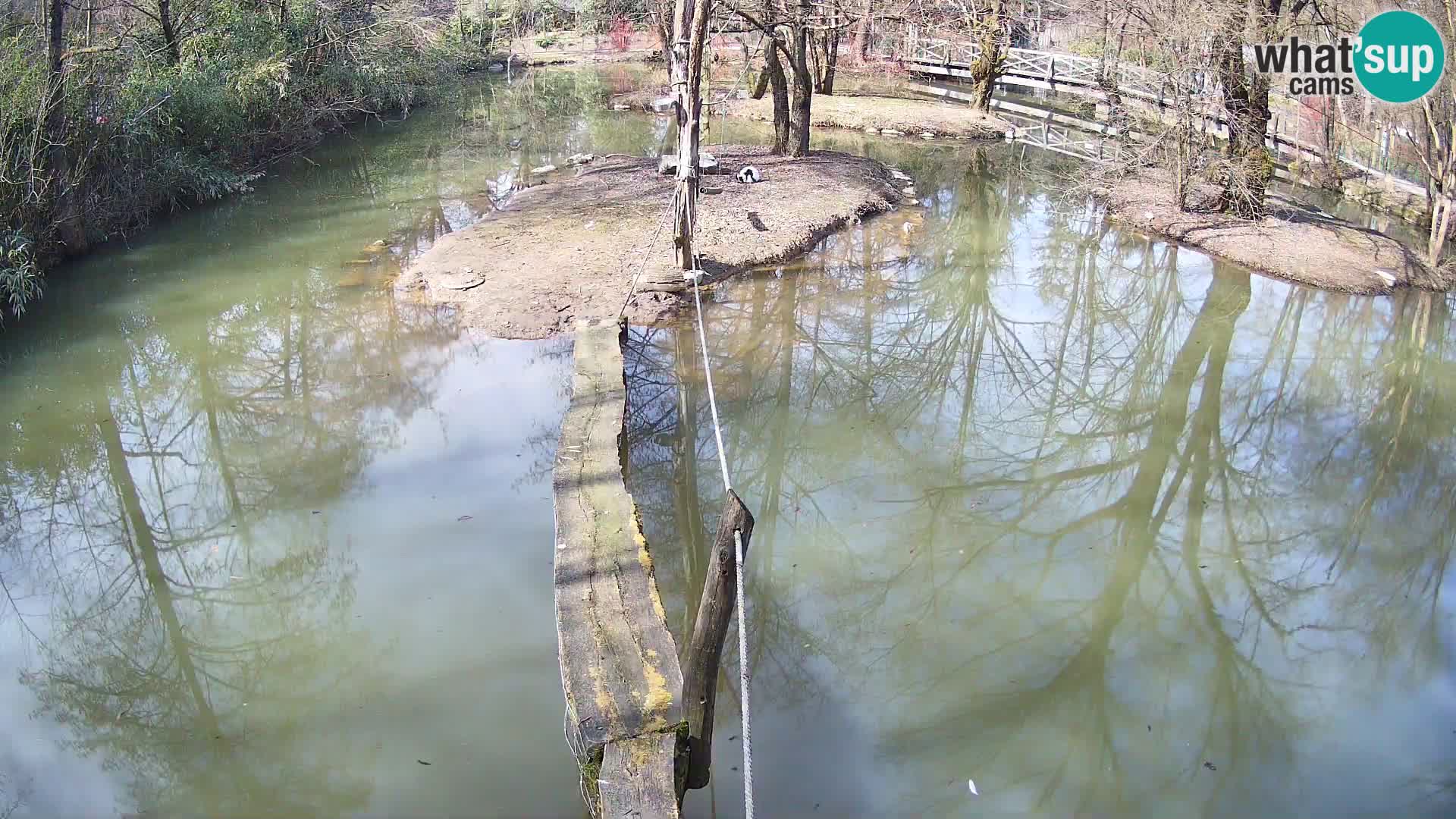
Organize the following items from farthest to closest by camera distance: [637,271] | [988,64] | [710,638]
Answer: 1. [988,64]
2. [637,271]
3. [710,638]

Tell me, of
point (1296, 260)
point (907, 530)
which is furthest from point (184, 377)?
point (1296, 260)

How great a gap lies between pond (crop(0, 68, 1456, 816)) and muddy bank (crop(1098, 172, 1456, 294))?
0.52 metres

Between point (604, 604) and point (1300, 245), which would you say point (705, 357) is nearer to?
point (604, 604)

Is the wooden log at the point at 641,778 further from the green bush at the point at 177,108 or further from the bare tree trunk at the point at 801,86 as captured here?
the bare tree trunk at the point at 801,86

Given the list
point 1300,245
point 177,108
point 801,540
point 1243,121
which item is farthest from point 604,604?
point 177,108

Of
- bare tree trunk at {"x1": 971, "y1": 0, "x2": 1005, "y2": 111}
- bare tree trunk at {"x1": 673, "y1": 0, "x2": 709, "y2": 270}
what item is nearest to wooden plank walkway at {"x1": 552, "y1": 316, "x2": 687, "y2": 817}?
bare tree trunk at {"x1": 673, "y1": 0, "x2": 709, "y2": 270}

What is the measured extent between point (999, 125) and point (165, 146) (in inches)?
554

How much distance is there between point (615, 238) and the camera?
11148 mm

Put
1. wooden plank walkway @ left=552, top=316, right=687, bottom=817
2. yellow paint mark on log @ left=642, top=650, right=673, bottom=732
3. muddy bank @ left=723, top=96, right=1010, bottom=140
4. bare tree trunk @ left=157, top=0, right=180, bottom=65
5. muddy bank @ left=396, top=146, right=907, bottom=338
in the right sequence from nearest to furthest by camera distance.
→ 1. wooden plank walkway @ left=552, top=316, right=687, bottom=817
2. yellow paint mark on log @ left=642, top=650, right=673, bottom=732
3. muddy bank @ left=396, top=146, right=907, bottom=338
4. bare tree trunk @ left=157, top=0, right=180, bottom=65
5. muddy bank @ left=723, top=96, right=1010, bottom=140

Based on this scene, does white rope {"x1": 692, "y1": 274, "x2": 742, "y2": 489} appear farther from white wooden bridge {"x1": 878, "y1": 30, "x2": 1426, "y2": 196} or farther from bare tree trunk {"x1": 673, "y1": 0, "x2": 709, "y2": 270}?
white wooden bridge {"x1": 878, "y1": 30, "x2": 1426, "y2": 196}

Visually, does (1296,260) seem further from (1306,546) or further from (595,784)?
(595,784)

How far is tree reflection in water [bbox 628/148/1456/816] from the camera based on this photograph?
15.1 feet

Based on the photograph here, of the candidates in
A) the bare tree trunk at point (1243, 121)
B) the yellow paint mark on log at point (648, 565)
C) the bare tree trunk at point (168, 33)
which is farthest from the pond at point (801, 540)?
the bare tree trunk at point (168, 33)

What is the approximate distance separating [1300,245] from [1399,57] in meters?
2.43
